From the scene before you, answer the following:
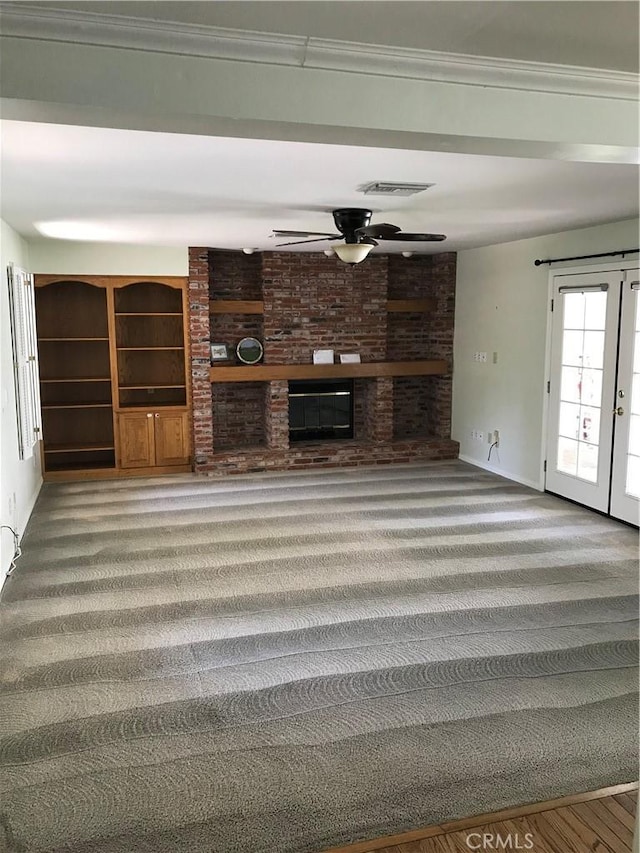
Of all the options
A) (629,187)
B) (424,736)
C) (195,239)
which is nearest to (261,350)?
(195,239)

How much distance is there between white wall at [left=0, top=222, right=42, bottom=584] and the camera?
4.53 metres

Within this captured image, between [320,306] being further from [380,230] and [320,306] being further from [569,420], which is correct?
[380,230]

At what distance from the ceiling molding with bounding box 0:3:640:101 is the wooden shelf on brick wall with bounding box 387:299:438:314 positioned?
19.8ft

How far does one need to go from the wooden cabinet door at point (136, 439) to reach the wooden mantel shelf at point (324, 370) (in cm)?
87

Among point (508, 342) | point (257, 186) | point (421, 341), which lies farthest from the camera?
point (421, 341)

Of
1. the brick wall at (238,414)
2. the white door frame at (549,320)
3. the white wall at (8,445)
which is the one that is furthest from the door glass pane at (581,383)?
the white wall at (8,445)

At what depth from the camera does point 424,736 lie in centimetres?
277

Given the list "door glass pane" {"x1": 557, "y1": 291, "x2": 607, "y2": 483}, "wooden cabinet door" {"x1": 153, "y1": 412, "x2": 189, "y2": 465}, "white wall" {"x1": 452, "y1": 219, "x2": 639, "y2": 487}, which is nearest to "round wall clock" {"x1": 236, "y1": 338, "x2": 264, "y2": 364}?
"wooden cabinet door" {"x1": 153, "y1": 412, "x2": 189, "y2": 465}

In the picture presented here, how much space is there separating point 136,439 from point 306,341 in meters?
2.20

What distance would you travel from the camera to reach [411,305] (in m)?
8.24

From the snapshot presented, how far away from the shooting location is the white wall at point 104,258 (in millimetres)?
6832

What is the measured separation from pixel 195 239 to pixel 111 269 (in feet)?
3.71

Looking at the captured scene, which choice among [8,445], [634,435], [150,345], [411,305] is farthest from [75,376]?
[634,435]

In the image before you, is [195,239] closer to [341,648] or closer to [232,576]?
[232,576]
